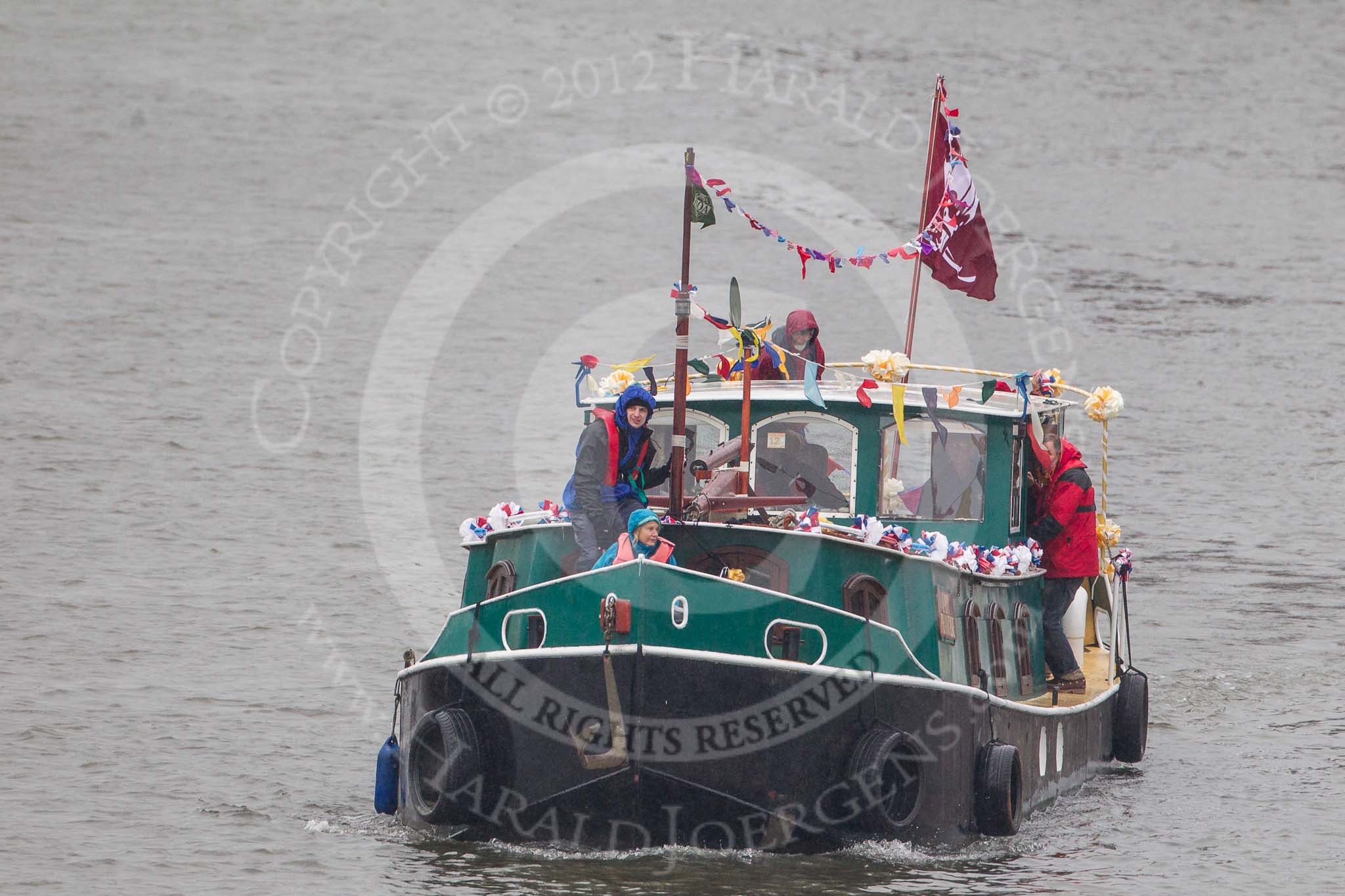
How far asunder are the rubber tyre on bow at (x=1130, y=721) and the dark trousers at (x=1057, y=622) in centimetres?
190

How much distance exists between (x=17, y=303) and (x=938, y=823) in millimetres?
28300

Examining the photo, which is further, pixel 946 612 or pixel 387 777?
pixel 387 777

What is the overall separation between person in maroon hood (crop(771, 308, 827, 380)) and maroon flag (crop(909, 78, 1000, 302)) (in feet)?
6.71

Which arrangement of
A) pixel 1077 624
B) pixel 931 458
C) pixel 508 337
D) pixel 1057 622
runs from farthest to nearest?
1. pixel 508 337
2. pixel 1077 624
3. pixel 1057 622
4. pixel 931 458

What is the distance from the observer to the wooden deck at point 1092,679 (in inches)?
748

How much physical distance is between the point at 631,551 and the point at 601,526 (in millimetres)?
701

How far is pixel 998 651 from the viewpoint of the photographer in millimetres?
17438

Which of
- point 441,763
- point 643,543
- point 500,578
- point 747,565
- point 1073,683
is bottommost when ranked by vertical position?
point 441,763

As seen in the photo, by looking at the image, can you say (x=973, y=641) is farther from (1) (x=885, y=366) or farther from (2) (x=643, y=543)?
(2) (x=643, y=543)

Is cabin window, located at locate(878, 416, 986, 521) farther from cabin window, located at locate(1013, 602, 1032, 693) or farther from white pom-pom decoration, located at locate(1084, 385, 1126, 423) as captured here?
white pom-pom decoration, located at locate(1084, 385, 1126, 423)

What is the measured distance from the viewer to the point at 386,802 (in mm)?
16969

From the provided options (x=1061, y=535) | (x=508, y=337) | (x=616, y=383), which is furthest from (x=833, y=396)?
(x=508, y=337)

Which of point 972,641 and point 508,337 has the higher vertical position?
point 508,337

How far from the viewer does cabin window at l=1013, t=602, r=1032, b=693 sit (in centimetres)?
1814
